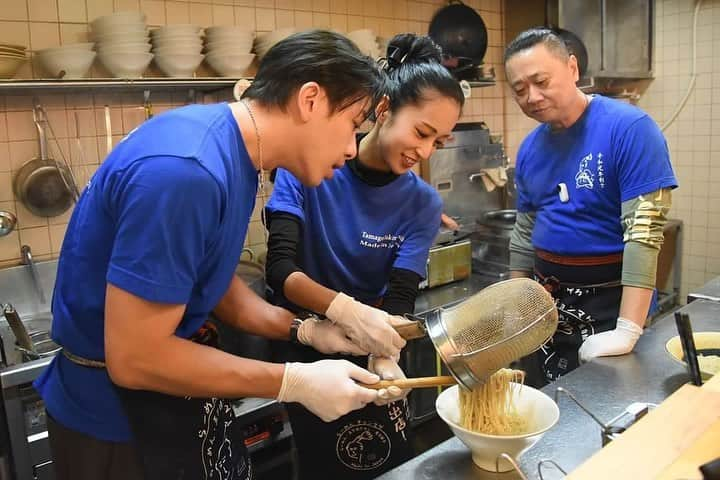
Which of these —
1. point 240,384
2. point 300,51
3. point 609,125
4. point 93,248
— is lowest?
point 240,384

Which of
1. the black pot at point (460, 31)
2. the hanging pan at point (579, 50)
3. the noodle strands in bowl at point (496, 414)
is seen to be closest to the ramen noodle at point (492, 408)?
the noodle strands in bowl at point (496, 414)

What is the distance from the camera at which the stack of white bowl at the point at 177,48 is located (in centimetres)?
235

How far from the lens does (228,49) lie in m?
2.47

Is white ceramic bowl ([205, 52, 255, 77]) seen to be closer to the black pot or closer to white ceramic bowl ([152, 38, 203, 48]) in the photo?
white ceramic bowl ([152, 38, 203, 48])

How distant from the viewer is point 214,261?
968 mm

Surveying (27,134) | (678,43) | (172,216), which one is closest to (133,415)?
(172,216)

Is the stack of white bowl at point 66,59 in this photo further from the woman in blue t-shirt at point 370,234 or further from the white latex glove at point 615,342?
the white latex glove at point 615,342

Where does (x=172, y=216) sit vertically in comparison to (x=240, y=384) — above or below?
above

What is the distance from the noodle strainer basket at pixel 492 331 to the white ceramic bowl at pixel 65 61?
1.75 m

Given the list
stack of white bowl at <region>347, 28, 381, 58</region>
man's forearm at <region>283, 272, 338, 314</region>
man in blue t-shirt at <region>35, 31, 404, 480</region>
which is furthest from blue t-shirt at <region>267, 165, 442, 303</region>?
stack of white bowl at <region>347, 28, 381, 58</region>

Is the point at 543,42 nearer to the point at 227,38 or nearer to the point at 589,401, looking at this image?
the point at 589,401

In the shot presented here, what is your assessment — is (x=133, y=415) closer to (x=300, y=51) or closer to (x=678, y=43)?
(x=300, y=51)

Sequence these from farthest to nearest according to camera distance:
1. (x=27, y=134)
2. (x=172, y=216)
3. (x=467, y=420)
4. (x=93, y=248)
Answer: (x=27, y=134)
(x=467, y=420)
(x=93, y=248)
(x=172, y=216)

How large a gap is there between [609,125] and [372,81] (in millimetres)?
846
